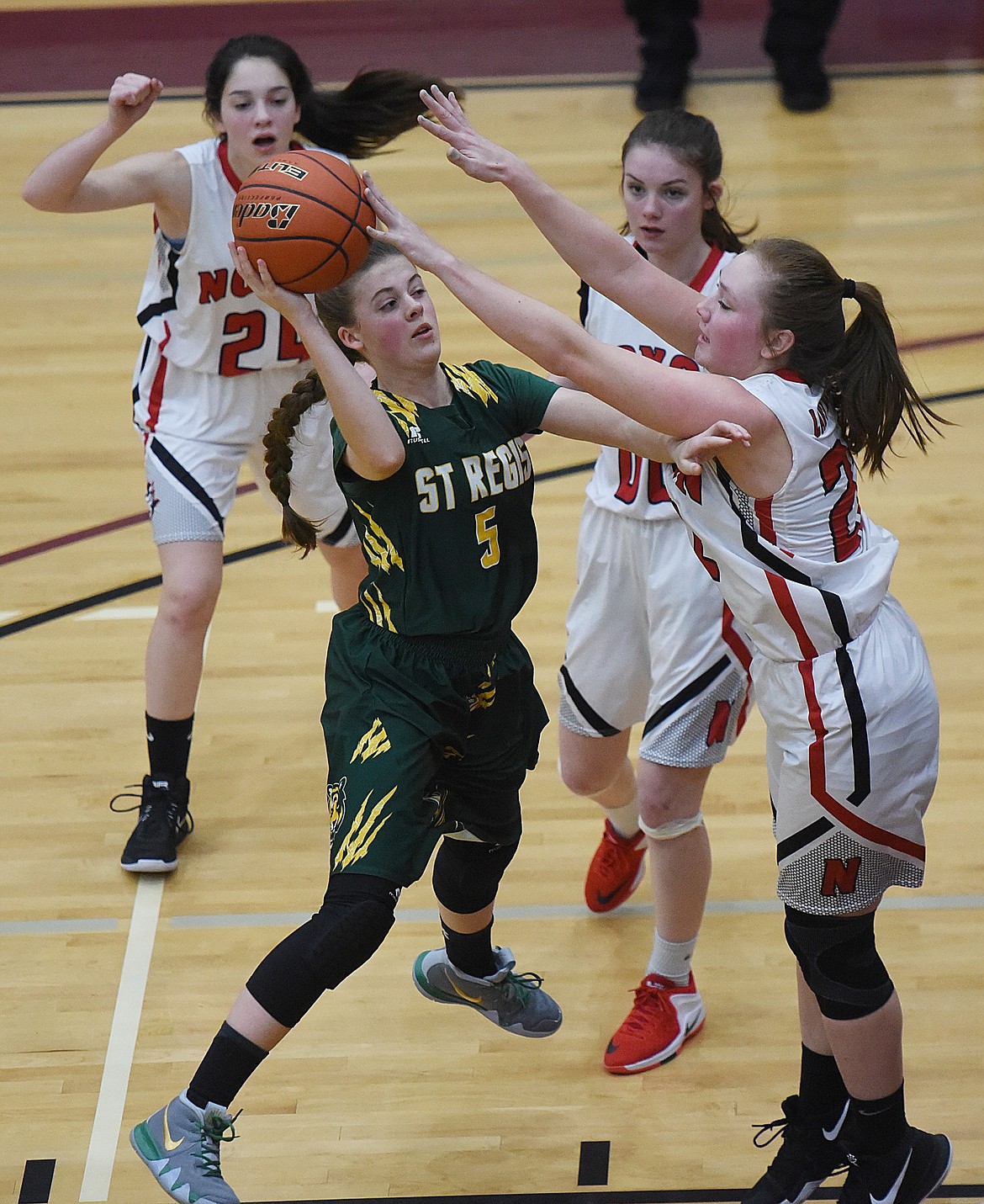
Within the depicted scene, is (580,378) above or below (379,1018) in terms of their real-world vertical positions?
above

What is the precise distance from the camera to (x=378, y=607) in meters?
3.37

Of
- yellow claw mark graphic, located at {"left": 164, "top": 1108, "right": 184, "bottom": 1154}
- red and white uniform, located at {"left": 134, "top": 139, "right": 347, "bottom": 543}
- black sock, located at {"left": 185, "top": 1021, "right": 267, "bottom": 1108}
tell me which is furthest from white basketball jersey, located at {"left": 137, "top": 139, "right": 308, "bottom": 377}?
yellow claw mark graphic, located at {"left": 164, "top": 1108, "right": 184, "bottom": 1154}

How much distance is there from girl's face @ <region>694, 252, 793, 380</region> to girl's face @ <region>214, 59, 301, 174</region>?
190 cm

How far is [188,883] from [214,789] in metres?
0.49

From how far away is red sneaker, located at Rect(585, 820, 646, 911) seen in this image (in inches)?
176

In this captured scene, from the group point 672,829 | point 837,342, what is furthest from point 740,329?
point 672,829

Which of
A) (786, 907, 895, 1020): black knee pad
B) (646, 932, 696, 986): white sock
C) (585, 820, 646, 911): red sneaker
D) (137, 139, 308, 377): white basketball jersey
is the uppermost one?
(137, 139, 308, 377): white basketball jersey

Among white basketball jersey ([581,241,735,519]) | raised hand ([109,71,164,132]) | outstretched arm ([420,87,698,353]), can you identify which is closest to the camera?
outstretched arm ([420,87,698,353])

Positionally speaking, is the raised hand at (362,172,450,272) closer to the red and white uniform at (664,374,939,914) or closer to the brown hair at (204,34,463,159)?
the red and white uniform at (664,374,939,914)

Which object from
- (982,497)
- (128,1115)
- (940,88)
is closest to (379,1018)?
(128,1115)

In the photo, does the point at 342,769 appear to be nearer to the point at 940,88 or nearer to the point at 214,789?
the point at 214,789

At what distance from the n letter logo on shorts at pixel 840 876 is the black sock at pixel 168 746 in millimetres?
2267

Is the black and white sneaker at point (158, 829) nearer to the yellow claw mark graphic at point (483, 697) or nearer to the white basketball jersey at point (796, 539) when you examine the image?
the yellow claw mark graphic at point (483, 697)

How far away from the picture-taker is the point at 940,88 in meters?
10.6
